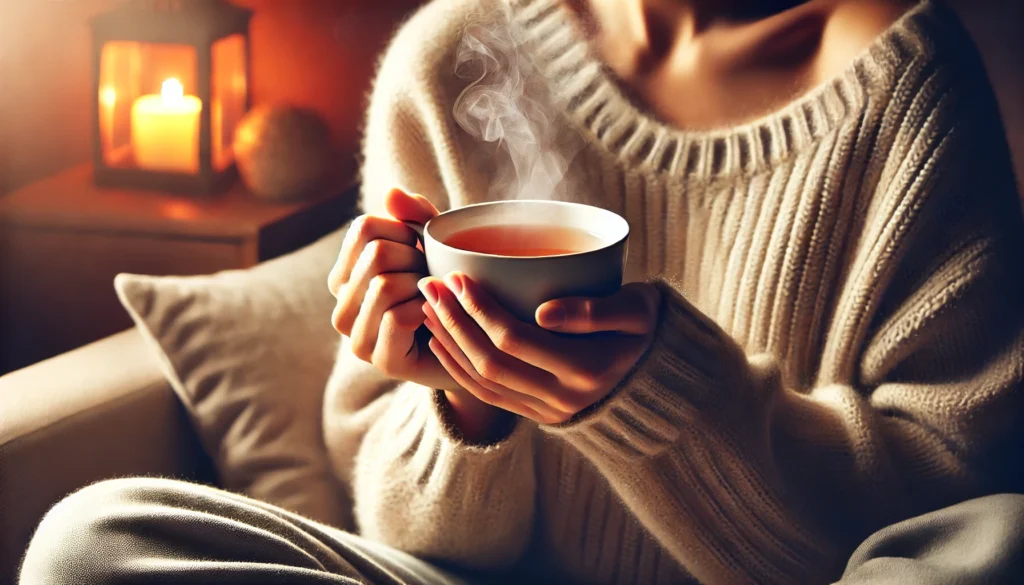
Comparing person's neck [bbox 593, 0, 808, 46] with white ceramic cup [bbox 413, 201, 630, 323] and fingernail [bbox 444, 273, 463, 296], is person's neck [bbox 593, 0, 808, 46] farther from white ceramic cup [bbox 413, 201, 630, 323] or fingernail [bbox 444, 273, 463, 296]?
fingernail [bbox 444, 273, 463, 296]

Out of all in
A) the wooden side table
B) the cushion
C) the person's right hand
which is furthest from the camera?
the wooden side table

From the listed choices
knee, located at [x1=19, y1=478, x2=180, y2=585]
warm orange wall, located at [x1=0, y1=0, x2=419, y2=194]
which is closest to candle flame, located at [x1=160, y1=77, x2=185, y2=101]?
warm orange wall, located at [x1=0, y1=0, x2=419, y2=194]

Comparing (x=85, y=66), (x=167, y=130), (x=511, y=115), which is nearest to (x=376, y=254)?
(x=511, y=115)

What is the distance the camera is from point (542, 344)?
2.20 feet

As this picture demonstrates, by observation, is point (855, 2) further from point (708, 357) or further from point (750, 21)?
point (708, 357)

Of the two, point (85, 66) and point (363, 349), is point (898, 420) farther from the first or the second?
point (85, 66)

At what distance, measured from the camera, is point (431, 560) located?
105 cm

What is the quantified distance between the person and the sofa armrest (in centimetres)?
21

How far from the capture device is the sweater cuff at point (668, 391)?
788mm

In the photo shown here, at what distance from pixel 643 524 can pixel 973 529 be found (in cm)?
30

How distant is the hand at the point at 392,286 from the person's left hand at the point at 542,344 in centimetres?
3

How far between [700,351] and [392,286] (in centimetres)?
27

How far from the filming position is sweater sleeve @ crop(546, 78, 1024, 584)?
3.04 feet

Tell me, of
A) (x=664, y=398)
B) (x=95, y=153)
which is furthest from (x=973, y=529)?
(x=95, y=153)
